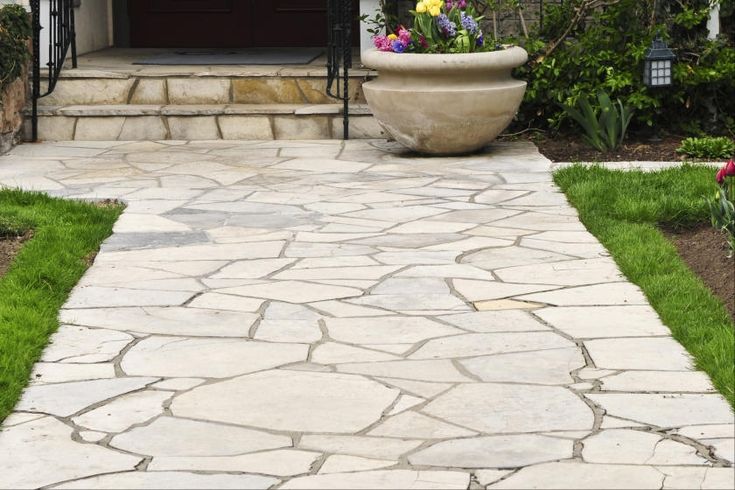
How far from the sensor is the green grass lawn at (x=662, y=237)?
185 inches

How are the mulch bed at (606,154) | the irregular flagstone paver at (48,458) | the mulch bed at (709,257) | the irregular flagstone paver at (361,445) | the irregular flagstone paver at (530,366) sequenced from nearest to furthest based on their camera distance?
1. the irregular flagstone paver at (48,458)
2. the irregular flagstone paver at (361,445)
3. the irregular flagstone paver at (530,366)
4. the mulch bed at (709,257)
5. the mulch bed at (606,154)

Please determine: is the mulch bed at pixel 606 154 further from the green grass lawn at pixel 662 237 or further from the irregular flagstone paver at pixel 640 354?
the irregular flagstone paver at pixel 640 354

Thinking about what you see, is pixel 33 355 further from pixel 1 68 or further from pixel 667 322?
pixel 1 68

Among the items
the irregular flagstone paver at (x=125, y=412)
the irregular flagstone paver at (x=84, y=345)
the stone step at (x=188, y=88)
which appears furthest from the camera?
the stone step at (x=188, y=88)

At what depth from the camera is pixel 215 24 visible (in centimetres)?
1289

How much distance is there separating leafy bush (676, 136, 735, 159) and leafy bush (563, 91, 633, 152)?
0.43 meters

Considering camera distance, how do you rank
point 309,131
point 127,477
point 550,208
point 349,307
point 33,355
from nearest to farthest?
point 127,477 < point 33,355 < point 349,307 < point 550,208 < point 309,131

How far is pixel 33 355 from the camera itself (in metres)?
4.78

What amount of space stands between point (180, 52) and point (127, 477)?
8.91m

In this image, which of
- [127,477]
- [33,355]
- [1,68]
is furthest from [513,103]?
[127,477]

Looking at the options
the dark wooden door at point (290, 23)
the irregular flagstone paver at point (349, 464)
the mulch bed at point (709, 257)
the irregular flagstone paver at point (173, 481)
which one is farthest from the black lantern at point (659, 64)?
the irregular flagstone paver at point (173, 481)

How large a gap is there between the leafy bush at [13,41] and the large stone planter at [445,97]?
2481 millimetres

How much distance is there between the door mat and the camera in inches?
444

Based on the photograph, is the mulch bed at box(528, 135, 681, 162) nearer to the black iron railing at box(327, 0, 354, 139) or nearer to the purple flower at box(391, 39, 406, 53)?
the purple flower at box(391, 39, 406, 53)
